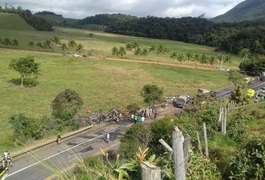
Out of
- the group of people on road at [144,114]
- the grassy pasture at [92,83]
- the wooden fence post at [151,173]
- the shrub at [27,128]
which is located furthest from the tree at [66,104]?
the wooden fence post at [151,173]

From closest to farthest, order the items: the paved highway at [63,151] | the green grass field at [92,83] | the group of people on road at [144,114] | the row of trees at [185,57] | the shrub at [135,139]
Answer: the shrub at [135,139] → the paved highway at [63,151] → the group of people on road at [144,114] → the green grass field at [92,83] → the row of trees at [185,57]

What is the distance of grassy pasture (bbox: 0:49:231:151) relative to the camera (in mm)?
49406

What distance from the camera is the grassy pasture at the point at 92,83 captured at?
49406 mm

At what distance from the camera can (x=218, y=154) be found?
1202cm

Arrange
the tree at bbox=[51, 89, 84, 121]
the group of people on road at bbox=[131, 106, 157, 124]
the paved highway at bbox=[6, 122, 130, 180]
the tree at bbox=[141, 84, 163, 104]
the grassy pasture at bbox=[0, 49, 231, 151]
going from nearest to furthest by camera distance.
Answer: the paved highway at bbox=[6, 122, 130, 180], the tree at bbox=[51, 89, 84, 121], the group of people on road at bbox=[131, 106, 157, 124], the grassy pasture at bbox=[0, 49, 231, 151], the tree at bbox=[141, 84, 163, 104]

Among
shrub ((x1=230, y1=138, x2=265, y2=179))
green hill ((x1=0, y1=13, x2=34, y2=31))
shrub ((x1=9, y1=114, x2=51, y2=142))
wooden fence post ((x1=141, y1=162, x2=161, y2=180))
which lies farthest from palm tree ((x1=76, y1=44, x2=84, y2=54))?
wooden fence post ((x1=141, y1=162, x2=161, y2=180))

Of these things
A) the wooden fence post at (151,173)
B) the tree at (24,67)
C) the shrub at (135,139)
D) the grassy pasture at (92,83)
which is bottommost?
the grassy pasture at (92,83)

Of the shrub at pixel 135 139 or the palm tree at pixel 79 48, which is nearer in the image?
the shrub at pixel 135 139

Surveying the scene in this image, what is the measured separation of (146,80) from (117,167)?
69.0m

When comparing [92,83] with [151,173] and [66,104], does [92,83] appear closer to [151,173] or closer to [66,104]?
[66,104]

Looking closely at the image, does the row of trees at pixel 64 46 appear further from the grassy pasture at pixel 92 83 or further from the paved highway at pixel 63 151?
the paved highway at pixel 63 151

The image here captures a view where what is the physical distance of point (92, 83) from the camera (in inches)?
2635

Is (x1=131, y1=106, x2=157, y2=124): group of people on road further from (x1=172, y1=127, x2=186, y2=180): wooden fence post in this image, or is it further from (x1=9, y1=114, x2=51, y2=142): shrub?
(x1=172, y1=127, x2=186, y2=180): wooden fence post

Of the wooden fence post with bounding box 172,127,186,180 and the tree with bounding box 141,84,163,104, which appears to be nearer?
the wooden fence post with bounding box 172,127,186,180
